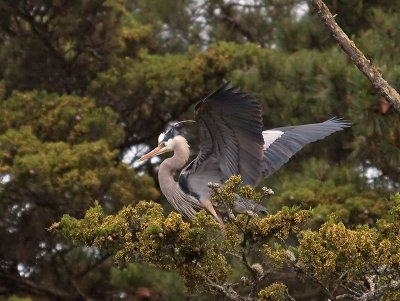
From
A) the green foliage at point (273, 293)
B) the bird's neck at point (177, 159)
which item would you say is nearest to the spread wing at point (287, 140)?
the bird's neck at point (177, 159)

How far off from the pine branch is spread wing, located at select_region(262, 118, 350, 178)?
125 centimetres

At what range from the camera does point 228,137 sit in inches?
253

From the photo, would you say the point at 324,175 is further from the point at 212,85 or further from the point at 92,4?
the point at 92,4

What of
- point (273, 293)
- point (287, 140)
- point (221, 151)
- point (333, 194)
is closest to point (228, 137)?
point (221, 151)

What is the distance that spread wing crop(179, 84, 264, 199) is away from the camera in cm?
626

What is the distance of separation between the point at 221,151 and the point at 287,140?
0.87 m

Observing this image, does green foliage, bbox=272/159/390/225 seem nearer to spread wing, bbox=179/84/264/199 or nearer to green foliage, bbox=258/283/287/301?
spread wing, bbox=179/84/264/199

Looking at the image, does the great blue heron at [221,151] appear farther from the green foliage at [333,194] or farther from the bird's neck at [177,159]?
the green foliage at [333,194]

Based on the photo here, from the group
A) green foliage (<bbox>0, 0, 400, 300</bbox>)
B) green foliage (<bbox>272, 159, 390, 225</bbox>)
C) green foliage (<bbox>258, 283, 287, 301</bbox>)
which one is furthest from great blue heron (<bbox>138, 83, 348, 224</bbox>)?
green foliage (<bbox>272, 159, 390, 225</bbox>)

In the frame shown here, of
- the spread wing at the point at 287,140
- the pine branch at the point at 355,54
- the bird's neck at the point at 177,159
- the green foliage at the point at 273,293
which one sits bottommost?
the spread wing at the point at 287,140

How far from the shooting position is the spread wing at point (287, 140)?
22.8ft

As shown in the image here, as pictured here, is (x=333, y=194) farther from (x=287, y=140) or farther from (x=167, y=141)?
(x=167, y=141)

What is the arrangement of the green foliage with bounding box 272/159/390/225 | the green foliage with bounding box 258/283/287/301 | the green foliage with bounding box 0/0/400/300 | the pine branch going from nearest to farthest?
the green foliage with bounding box 258/283/287/301, the pine branch, the green foliage with bounding box 272/159/390/225, the green foliage with bounding box 0/0/400/300

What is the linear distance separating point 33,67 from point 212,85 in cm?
145
